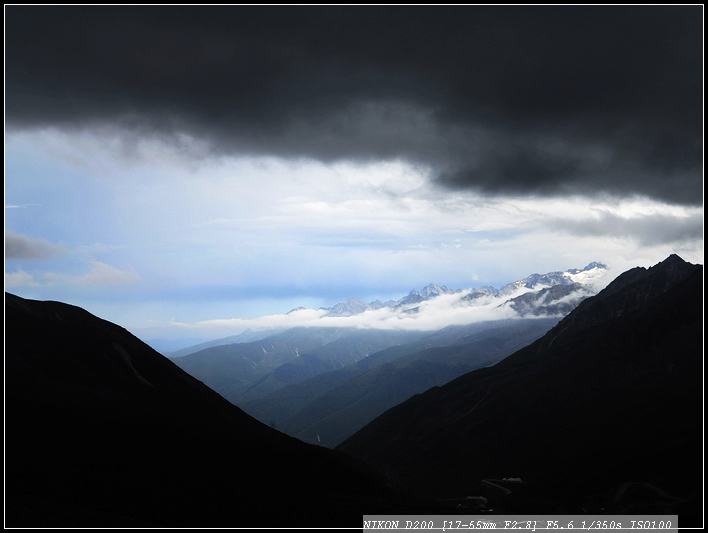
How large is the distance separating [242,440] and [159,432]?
110 ft

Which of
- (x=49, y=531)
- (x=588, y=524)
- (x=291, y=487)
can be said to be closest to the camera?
(x=49, y=531)

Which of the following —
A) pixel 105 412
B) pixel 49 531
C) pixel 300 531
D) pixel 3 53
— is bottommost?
pixel 300 531

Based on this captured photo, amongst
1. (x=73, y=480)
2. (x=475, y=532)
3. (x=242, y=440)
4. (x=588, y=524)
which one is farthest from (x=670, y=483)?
(x=73, y=480)

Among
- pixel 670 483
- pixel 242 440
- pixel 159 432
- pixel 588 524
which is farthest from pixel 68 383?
pixel 670 483

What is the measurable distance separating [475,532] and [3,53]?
5422 inches

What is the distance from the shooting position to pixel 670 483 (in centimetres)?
18112

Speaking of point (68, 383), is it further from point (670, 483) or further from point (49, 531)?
point (670, 483)

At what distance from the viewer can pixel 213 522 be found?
127875 mm

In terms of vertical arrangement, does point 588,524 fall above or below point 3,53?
below

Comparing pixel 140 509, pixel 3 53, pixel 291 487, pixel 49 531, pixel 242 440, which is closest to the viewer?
pixel 3 53

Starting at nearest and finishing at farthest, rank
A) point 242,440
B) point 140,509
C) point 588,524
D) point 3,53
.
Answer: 1. point 3,53
2. point 140,509
3. point 588,524
4. point 242,440

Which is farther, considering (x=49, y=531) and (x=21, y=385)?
(x=21, y=385)

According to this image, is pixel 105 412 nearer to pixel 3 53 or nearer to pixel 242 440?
pixel 242 440

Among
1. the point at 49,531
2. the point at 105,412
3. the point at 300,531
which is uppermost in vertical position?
the point at 105,412
